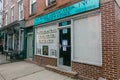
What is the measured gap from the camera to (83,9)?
7.12 metres

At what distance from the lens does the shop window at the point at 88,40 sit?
6.55 m

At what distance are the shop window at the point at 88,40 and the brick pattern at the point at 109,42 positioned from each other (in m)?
0.33

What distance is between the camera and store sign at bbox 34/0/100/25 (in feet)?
22.1

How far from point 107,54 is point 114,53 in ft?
0.95

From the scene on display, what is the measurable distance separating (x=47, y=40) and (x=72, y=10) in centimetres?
326

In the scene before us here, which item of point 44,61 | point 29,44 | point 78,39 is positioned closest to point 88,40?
point 78,39

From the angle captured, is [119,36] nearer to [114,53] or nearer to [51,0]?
[114,53]

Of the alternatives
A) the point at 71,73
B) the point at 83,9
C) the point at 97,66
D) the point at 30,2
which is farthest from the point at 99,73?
the point at 30,2

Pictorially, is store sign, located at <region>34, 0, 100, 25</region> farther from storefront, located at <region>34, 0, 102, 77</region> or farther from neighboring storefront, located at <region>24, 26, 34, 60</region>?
neighboring storefront, located at <region>24, 26, 34, 60</region>

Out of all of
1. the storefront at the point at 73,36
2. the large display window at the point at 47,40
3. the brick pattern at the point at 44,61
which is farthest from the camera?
the large display window at the point at 47,40

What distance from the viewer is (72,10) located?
308 inches

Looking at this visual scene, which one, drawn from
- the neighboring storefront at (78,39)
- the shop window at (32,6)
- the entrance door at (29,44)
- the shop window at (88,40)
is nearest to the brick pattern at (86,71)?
the neighboring storefront at (78,39)

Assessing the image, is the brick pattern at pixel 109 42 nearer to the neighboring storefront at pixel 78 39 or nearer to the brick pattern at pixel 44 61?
the neighboring storefront at pixel 78 39

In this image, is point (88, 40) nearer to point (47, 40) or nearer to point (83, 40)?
point (83, 40)
